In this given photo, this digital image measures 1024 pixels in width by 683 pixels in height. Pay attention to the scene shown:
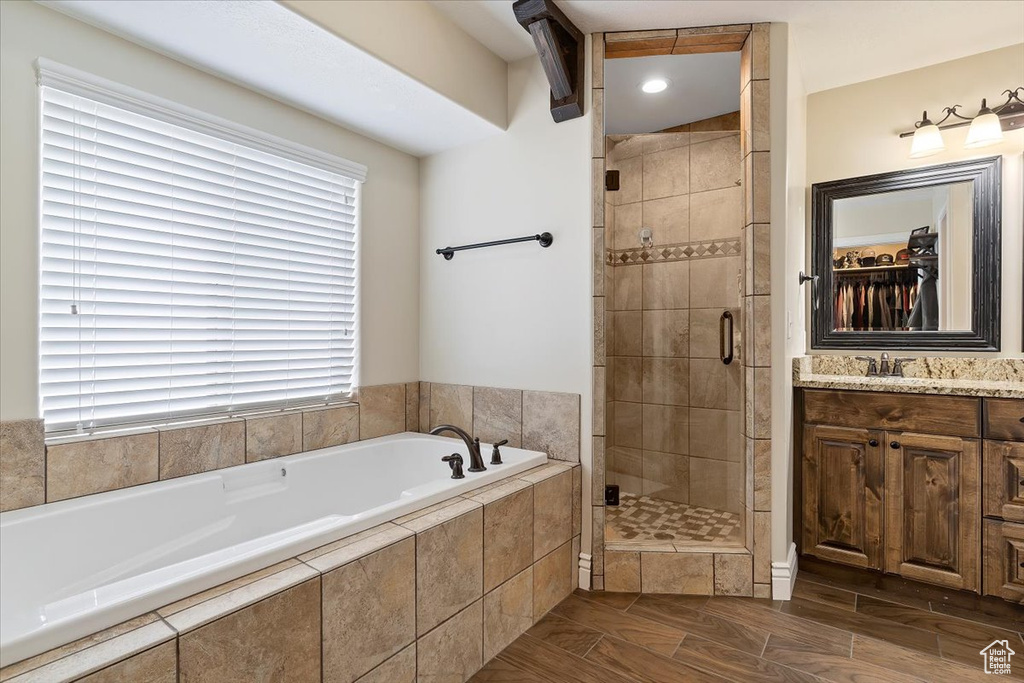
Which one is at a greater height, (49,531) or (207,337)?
(207,337)

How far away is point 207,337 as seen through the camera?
2.05 m

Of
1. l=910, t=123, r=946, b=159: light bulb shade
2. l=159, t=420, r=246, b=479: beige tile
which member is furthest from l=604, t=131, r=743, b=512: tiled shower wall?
l=159, t=420, r=246, b=479: beige tile

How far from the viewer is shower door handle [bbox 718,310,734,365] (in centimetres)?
280

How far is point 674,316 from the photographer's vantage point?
2.97m

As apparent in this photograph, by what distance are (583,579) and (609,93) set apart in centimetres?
254

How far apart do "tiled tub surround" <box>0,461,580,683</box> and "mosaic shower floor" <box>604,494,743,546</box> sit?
344 mm

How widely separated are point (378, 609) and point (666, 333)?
7.13 ft

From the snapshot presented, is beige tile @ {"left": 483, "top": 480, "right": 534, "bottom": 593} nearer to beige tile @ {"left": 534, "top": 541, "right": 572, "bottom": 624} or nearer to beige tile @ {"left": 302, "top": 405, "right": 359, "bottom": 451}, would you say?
beige tile @ {"left": 534, "top": 541, "right": 572, "bottom": 624}

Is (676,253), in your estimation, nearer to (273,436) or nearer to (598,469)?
(598,469)

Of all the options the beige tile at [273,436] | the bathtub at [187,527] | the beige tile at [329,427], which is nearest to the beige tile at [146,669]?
the bathtub at [187,527]

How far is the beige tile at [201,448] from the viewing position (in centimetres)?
190

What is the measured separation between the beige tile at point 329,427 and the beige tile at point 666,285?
5.69 ft

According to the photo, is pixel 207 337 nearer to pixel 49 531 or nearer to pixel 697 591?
pixel 49 531

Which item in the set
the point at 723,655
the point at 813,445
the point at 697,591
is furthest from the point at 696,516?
the point at 723,655
